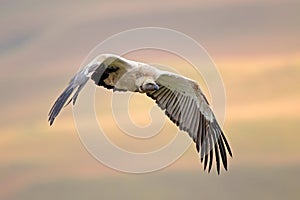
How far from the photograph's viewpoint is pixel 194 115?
28.9 meters

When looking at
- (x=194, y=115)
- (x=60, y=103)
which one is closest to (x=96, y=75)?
(x=60, y=103)

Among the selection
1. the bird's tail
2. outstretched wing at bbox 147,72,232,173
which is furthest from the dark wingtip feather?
outstretched wing at bbox 147,72,232,173

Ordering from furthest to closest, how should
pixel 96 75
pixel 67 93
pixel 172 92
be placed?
pixel 172 92 < pixel 96 75 < pixel 67 93

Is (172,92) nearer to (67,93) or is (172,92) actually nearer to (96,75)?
(96,75)

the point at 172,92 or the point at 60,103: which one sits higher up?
the point at 172,92

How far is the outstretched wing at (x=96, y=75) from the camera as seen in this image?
25.5m

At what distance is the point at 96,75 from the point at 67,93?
78.3 inches

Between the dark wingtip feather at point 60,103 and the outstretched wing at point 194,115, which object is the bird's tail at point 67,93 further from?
the outstretched wing at point 194,115

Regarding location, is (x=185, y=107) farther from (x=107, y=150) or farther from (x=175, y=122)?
(x=107, y=150)

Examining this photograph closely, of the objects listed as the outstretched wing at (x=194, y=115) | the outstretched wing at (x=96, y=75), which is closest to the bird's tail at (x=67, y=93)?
the outstretched wing at (x=96, y=75)

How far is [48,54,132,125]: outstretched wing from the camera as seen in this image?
25547 millimetres

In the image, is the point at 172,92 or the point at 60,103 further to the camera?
the point at 172,92

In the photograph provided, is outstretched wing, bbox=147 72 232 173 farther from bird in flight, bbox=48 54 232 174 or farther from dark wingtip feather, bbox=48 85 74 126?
dark wingtip feather, bbox=48 85 74 126

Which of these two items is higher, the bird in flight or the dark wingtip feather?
the bird in flight
